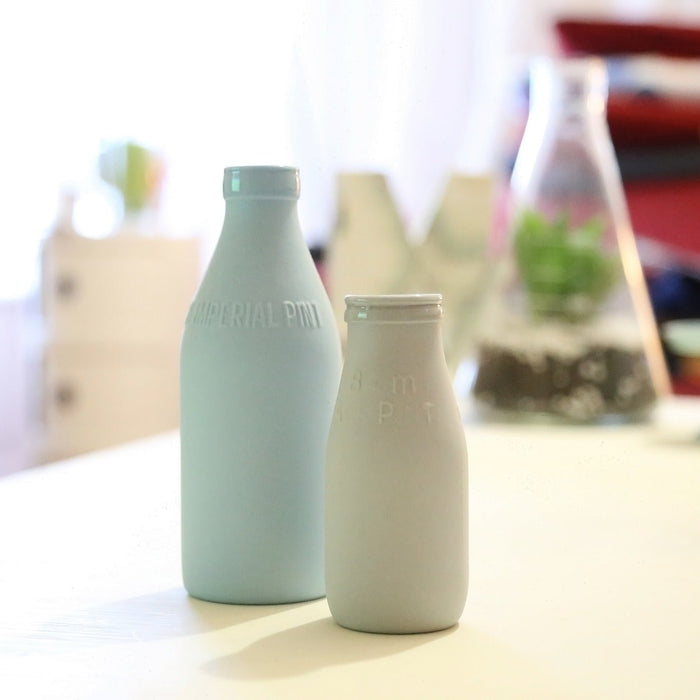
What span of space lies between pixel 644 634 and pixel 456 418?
119 mm

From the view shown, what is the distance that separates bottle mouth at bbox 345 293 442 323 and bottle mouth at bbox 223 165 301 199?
0.22 ft

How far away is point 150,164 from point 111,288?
32cm

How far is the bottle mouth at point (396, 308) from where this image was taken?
0.44 meters

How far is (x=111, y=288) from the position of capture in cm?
266

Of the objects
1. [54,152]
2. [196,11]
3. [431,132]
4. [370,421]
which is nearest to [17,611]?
[370,421]

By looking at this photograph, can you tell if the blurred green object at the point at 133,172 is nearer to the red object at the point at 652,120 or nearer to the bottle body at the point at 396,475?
the red object at the point at 652,120

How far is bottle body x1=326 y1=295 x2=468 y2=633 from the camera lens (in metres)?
0.44

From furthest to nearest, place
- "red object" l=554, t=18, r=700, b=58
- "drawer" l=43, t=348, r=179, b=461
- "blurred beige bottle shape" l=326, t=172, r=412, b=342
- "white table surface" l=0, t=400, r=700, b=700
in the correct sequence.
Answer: "drawer" l=43, t=348, r=179, b=461, "red object" l=554, t=18, r=700, b=58, "blurred beige bottle shape" l=326, t=172, r=412, b=342, "white table surface" l=0, t=400, r=700, b=700

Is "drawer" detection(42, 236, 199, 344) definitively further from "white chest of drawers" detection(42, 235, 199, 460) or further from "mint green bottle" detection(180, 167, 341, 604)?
"mint green bottle" detection(180, 167, 341, 604)

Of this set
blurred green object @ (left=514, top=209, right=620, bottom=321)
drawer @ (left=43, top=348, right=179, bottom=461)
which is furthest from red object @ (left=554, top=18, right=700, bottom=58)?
blurred green object @ (left=514, top=209, right=620, bottom=321)

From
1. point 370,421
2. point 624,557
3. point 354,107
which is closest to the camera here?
point 370,421

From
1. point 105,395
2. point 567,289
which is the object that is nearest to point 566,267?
point 567,289

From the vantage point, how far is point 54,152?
302 cm

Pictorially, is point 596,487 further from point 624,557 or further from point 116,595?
point 116,595
